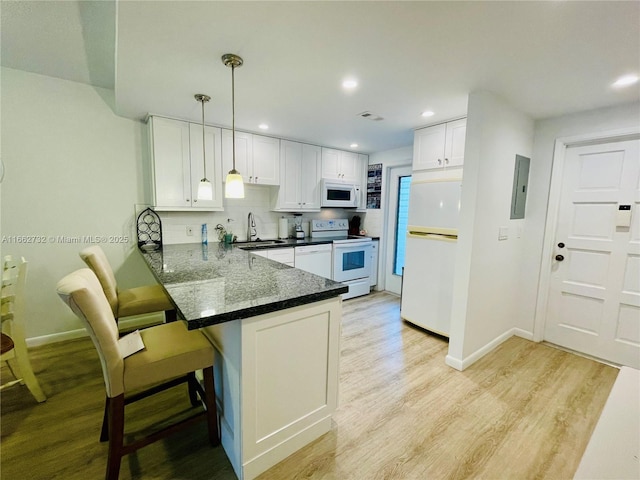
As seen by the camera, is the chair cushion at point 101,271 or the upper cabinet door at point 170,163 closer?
the chair cushion at point 101,271

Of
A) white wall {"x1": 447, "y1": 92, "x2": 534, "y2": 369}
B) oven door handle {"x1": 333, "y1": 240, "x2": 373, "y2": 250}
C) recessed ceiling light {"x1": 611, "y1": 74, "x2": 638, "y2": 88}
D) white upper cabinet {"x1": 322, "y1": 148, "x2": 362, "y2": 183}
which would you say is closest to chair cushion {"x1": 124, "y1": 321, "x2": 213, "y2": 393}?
white wall {"x1": 447, "y1": 92, "x2": 534, "y2": 369}

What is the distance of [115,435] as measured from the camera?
129 centimetres

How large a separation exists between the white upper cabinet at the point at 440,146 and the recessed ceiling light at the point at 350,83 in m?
1.23

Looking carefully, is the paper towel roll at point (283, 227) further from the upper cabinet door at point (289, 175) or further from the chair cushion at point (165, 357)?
the chair cushion at point (165, 357)

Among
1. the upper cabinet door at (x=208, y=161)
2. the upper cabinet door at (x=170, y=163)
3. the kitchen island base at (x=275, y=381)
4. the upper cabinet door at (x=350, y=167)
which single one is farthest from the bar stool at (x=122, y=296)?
the upper cabinet door at (x=350, y=167)

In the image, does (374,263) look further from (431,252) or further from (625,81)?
(625,81)

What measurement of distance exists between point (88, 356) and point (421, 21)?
3552 mm

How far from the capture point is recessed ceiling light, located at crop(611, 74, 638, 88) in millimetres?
1880

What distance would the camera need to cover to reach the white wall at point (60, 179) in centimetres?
244

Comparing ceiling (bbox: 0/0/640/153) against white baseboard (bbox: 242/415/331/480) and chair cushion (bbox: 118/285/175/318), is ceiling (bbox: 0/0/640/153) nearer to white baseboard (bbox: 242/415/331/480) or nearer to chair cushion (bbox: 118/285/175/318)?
chair cushion (bbox: 118/285/175/318)

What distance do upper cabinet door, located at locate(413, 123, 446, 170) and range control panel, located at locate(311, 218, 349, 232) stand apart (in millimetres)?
1578

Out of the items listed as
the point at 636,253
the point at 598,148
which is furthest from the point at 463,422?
the point at 598,148

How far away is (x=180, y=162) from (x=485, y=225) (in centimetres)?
306

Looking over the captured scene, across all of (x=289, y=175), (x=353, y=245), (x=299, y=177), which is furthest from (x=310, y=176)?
(x=353, y=245)
